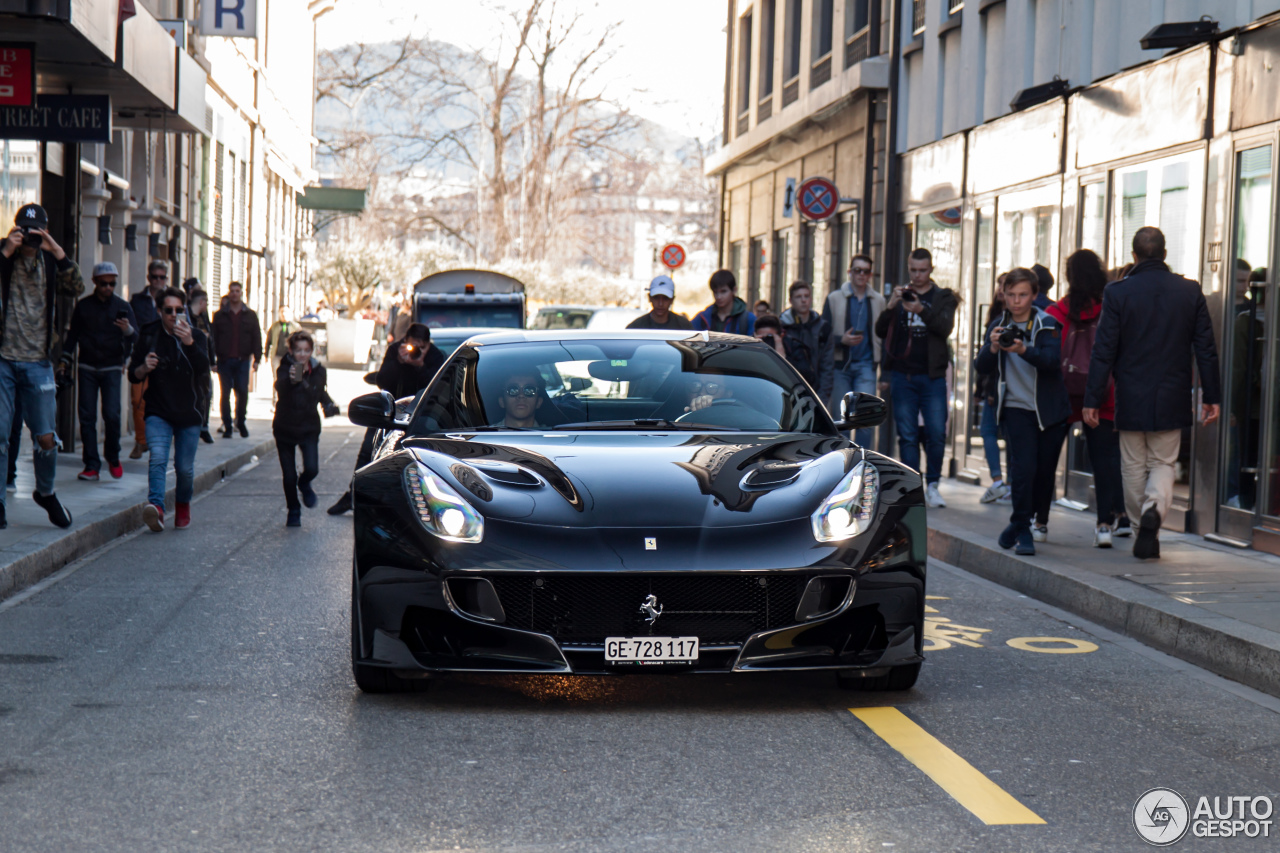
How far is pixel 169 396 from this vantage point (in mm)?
11203

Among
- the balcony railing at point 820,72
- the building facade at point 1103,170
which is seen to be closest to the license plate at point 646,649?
the building facade at point 1103,170

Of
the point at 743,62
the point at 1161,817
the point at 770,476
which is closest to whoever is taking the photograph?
the point at 1161,817

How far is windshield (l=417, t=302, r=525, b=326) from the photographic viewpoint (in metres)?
24.4

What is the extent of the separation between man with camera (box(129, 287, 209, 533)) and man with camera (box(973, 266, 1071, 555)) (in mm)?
5508

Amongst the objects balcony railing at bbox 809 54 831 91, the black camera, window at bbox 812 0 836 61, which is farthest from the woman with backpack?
window at bbox 812 0 836 61

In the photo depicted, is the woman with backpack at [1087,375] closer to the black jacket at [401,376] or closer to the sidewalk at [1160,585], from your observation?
the sidewalk at [1160,585]

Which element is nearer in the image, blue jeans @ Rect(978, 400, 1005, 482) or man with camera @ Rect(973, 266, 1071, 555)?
man with camera @ Rect(973, 266, 1071, 555)

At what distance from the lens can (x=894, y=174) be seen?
19859 millimetres

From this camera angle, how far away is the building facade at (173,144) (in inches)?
512

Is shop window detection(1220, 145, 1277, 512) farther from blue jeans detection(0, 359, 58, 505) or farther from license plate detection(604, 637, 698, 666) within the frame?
blue jeans detection(0, 359, 58, 505)

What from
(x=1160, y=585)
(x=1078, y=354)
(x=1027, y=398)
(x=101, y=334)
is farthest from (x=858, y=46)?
(x=1160, y=585)

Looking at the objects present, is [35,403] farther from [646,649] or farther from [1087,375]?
[1087,375]

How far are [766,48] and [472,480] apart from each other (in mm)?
25868

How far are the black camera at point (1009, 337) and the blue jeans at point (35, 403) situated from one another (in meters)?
5.89
